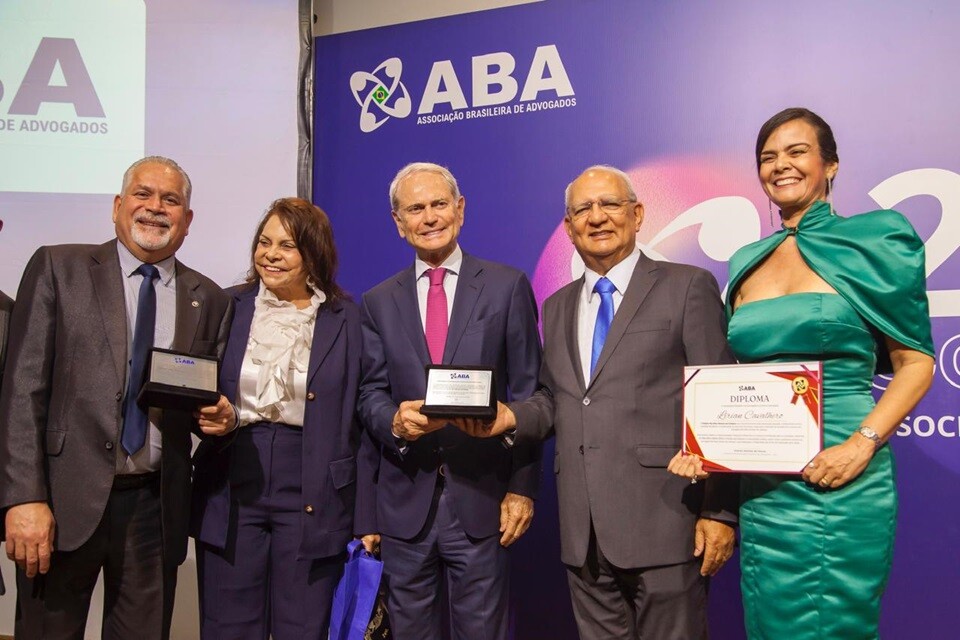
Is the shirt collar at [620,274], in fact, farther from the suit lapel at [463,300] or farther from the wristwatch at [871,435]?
the wristwatch at [871,435]

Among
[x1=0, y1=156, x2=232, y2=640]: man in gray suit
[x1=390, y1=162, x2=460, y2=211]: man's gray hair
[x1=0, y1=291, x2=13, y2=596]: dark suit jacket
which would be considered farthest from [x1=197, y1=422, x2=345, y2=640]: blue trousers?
[x1=390, y1=162, x2=460, y2=211]: man's gray hair

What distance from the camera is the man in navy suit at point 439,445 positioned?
8.00 ft

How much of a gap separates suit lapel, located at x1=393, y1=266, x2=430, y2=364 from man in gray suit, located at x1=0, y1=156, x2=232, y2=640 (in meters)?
0.66

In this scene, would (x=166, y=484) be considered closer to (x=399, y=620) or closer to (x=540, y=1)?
(x=399, y=620)

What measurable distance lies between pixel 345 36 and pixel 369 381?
2.46 metres

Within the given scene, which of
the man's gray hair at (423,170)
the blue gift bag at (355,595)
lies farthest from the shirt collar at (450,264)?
the blue gift bag at (355,595)

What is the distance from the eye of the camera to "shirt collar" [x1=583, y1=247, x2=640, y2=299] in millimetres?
2428

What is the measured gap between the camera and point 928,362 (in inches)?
78.9

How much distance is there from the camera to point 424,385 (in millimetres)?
2498

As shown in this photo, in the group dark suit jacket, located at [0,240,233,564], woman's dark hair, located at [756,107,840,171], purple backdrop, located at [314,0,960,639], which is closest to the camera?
woman's dark hair, located at [756,107,840,171]

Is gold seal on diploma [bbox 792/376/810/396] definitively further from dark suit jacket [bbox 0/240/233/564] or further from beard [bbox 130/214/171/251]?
beard [bbox 130/214/171/251]

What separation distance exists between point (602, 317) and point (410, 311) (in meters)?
0.63

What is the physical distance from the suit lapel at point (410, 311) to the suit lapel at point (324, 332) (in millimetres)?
234

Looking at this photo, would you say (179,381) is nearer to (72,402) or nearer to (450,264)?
(72,402)
